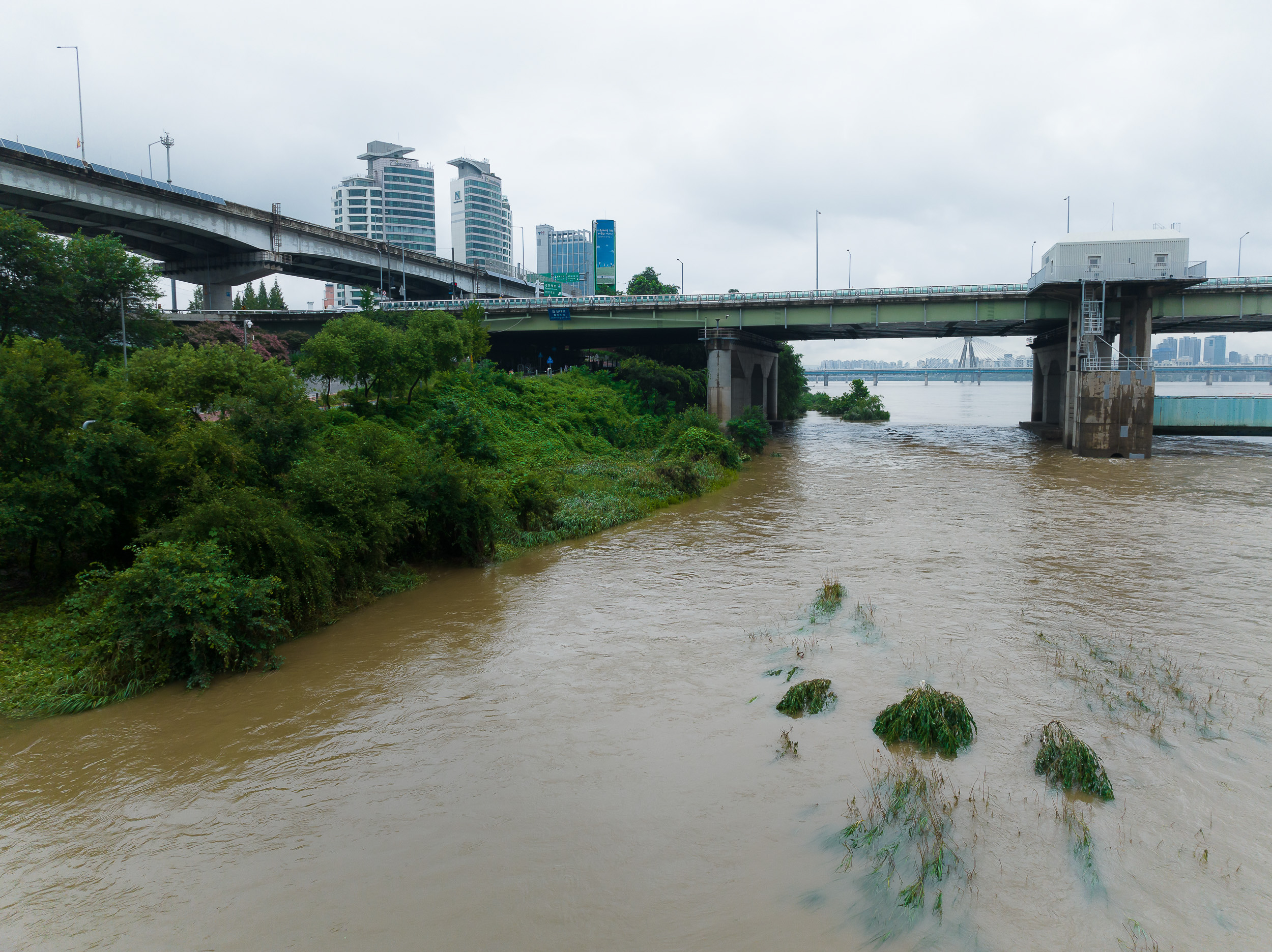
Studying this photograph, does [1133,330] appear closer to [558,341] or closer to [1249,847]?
[558,341]

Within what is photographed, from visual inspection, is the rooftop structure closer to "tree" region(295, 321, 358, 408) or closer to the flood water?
the flood water

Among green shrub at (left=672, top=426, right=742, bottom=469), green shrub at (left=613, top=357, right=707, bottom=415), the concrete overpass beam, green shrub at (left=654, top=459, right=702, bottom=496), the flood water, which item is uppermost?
the concrete overpass beam

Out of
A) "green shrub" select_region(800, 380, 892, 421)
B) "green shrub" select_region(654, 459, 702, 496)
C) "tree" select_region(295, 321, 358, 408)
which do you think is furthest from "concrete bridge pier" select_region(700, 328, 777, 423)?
"tree" select_region(295, 321, 358, 408)

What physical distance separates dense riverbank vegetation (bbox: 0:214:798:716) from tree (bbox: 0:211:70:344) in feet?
Result: 0.24

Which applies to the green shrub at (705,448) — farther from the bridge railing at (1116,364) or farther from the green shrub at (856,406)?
the green shrub at (856,406)

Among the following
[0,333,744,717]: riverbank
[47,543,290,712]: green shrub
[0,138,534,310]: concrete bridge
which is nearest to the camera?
[47,543,290,712]: green shrub

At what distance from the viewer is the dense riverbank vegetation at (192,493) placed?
1414 centimetres

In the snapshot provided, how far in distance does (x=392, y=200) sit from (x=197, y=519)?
7729 inches

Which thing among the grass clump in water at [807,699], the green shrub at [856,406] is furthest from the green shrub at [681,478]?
the green shrub at [856,406]

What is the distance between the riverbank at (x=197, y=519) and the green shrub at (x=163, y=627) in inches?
1.3

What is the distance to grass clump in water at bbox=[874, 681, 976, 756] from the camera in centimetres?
1140

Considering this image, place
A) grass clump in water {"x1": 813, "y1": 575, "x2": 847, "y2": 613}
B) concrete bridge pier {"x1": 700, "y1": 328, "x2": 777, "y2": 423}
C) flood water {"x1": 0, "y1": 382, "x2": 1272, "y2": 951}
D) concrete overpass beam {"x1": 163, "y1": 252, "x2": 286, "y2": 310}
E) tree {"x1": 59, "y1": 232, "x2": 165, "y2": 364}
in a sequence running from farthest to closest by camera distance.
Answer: concrete overpass beam {"x1": 163, "y1": 252, "x2": 286, "y2": 310} → concrete bridge pier {"x1": 700, "y1": 328, "x2": 777, "y2": 423} → tree {"x1": 59, "y1": 232, "x2": 165, "y2": 364} → grass clump in water {"x1": 813, "y1": 575, "x2": 847, "y2": 613} → flood water {"x1": 0, "y1": 382, "x2": 1272, "y2": 951}

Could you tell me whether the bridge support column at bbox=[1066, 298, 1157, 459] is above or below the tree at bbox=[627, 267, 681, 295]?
below

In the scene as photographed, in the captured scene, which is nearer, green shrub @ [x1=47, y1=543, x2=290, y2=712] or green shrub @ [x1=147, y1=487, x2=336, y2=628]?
green shrub @ [x1=47, y1=543, x2=290, y2=712]
